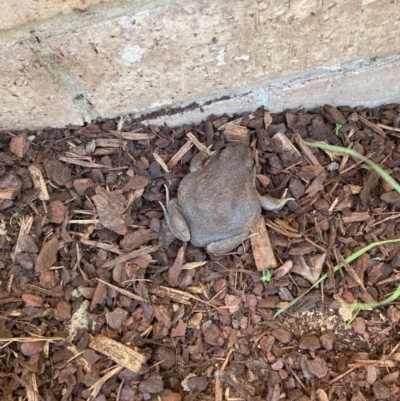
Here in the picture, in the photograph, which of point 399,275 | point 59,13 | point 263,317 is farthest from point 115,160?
point 399,275

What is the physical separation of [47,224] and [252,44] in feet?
4.25

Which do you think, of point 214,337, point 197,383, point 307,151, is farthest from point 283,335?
point 307,151

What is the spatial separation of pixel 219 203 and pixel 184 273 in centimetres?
39

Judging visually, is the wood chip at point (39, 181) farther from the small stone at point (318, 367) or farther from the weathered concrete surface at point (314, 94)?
the small stone at point (318, 367)

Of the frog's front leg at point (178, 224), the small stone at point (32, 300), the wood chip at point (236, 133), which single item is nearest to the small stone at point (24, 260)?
the small stone at point (32, 300)

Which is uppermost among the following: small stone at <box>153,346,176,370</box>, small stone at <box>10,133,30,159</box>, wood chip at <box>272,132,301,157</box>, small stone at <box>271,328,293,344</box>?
small stone at <box>10,133,30,159</box>

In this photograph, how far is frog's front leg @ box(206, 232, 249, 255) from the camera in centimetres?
223

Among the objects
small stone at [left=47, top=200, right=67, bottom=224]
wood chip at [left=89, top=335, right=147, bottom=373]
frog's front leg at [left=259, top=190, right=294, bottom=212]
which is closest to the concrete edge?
frog's front leg at [left=259, top=190, right=294, bottom=212]

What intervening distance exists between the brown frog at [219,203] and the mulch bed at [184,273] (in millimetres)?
67

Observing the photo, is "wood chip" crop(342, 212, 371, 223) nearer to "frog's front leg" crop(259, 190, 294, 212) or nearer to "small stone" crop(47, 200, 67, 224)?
"frog's front leg" crop(259, 190, 294, 212)

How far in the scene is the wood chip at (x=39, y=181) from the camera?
2.26 meters

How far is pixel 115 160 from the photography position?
235 centimetres

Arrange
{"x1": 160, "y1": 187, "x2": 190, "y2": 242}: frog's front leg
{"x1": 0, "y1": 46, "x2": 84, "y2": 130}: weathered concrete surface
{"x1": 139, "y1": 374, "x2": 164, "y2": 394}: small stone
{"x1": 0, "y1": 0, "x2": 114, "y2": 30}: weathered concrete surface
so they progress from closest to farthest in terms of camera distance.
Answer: {"x1": 0, "y1": 0, "x2": 114, "y2": 30}: weathered concrete surface < {"x1": 0, "y1": 46, "x2": 84, "y2": 130}: weathered concrete surface < {"x1": 139, "y1": 374, "x2": 164, "y2": 394}: small stone < {"x1": 160, "y1": 187, "x2": 190, "y2": 242}: frog's front leg

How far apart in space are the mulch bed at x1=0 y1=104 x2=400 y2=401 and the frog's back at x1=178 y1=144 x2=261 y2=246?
0.09 m
